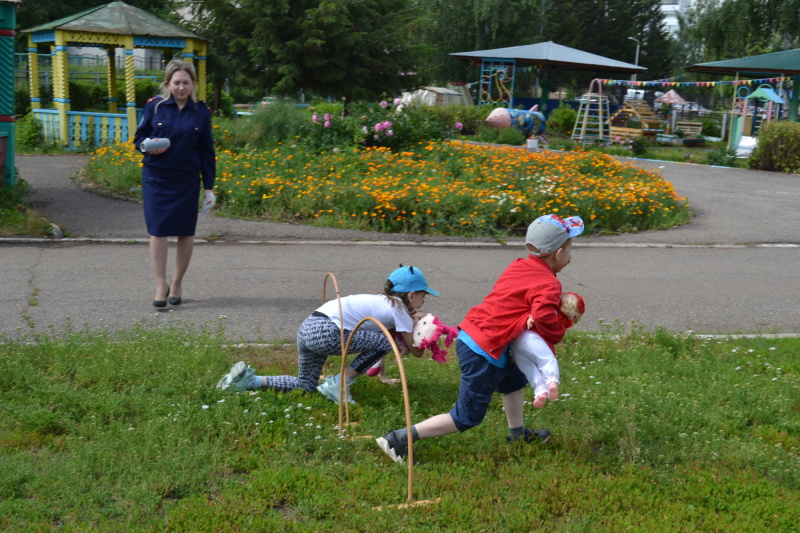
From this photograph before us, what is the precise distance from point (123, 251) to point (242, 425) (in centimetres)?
493

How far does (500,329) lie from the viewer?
3.98 m

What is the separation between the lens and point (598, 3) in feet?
202

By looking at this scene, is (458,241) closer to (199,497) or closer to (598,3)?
(199,497)

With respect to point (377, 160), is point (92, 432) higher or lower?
lower

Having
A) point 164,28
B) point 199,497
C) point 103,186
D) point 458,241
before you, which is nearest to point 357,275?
point 458,241

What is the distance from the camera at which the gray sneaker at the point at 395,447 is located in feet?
13.4

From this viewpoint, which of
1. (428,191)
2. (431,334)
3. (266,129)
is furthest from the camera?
(266,129)

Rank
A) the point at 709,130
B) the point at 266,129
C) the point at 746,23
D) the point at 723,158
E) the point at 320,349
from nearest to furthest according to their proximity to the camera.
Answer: the point at 320,349
the point at 266,129
the point at 723,158
the point at 746,23
the point at 709,130

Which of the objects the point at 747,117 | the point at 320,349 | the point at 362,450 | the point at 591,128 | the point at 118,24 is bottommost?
the point at 362,450

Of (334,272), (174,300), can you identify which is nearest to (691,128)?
(334,272)

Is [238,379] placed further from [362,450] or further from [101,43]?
[101,43]

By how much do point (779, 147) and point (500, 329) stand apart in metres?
16.3

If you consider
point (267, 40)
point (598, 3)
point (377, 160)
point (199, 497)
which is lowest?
point (199, 497)

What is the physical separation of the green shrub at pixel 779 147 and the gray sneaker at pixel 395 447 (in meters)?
16.2
